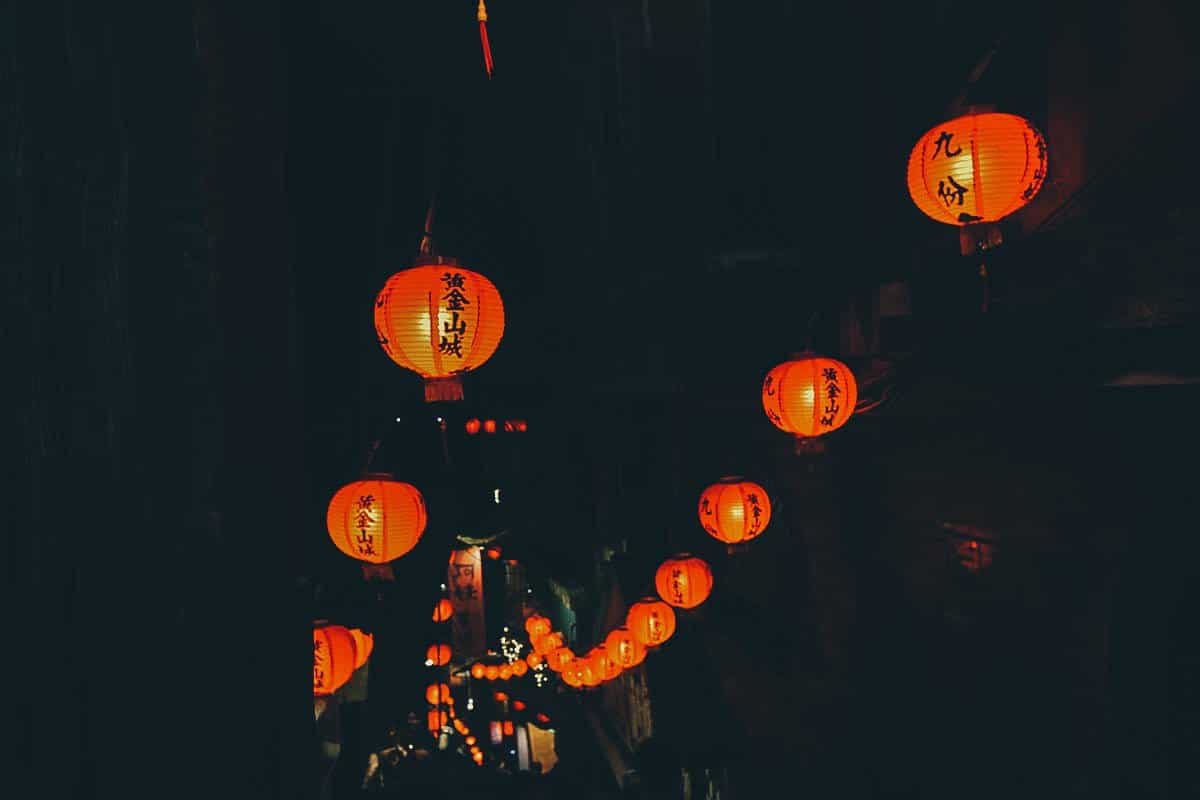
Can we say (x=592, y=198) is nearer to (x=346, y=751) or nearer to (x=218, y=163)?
(x=346, y=751)

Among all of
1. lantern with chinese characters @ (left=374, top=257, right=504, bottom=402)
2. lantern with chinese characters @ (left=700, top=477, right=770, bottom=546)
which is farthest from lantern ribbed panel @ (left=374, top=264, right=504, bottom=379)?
lantern with chinese characters @ (left=700, top=477, right=770, bottom=546)

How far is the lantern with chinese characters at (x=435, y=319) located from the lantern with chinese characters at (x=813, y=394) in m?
2.97

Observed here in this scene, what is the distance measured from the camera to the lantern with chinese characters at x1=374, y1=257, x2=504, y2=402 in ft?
18.1

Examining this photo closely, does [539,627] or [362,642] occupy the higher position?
[362,642]

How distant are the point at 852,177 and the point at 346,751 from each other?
9.32m

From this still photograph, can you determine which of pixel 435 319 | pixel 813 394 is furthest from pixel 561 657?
pixel 435 319

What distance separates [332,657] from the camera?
7207mm

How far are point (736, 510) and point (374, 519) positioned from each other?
4.25m

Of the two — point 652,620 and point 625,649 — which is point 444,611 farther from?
point 652,620

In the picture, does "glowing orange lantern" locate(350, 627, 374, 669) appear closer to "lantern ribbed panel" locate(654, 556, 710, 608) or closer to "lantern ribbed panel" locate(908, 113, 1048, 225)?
"lantern ribbed panel" locate(654, 556, 710, 608)

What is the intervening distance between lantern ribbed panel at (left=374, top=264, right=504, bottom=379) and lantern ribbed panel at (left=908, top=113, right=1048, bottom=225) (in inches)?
142

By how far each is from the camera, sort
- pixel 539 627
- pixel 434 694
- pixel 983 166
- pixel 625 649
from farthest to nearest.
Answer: pixel 539 627 < pixel 434 694 < pixel 625 649 < pixel 983 166

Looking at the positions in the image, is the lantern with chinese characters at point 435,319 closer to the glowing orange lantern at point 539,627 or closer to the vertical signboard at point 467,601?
the vertical signboard at point 467,601

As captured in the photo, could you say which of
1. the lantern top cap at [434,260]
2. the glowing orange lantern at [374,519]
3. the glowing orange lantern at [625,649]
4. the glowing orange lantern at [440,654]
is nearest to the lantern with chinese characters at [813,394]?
the lantern top cap at [434,260]
